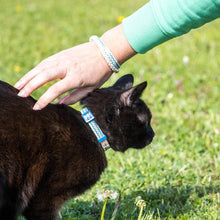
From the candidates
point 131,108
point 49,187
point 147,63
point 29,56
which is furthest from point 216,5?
point 29,56

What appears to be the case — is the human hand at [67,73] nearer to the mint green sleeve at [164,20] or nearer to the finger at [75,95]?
the finger at [75,95]

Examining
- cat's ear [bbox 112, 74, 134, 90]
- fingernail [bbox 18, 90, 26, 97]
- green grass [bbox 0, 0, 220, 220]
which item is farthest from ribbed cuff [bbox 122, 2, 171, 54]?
green grass [bbox 0, 0, 220, 220]

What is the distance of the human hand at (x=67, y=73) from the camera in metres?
1.87

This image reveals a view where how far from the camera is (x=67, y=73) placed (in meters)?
1.91

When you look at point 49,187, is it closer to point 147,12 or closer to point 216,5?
point 147,12

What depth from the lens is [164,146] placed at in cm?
347

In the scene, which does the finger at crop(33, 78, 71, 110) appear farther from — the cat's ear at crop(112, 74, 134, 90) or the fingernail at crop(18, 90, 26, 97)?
the cat's ear at crop(112, 74, 134, 90)

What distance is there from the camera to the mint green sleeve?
6.37 ft

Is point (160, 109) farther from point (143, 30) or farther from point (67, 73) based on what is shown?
point (67, 73)

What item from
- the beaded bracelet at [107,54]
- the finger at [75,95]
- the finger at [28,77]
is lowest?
the finger at [75,95]

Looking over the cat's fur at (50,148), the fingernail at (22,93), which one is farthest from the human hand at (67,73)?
the cat's fur at (50,148)

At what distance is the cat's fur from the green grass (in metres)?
0.49

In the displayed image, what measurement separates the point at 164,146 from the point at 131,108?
1.27 metres

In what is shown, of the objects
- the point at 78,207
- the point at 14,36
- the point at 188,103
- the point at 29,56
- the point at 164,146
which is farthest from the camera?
the point at 14,36
